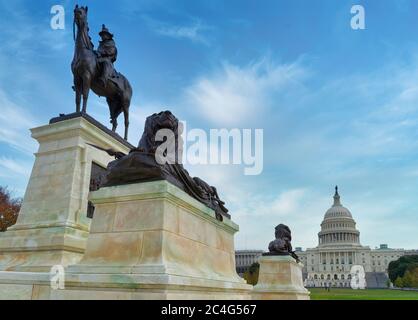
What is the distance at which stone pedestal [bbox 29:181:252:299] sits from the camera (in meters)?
5.78

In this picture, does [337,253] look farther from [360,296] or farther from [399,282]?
[360,296]

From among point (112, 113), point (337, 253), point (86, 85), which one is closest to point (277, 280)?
point (112, 113)

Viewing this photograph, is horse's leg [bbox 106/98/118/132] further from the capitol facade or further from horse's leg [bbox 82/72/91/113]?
the capitol facade

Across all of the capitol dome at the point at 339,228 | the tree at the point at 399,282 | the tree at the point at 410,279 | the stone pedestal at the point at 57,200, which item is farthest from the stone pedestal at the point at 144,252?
the capitol dome at the point at 339,228

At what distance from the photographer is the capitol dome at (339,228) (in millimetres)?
189250

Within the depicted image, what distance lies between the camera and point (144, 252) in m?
6.25

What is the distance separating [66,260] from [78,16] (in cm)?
879

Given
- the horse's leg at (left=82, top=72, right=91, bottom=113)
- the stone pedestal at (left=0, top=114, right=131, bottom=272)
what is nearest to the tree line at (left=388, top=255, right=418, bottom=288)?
the horse's leg at (left=82, top=72, right=91, bottom=113)

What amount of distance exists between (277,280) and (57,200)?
11263 millimetres

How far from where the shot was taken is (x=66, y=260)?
10445mm

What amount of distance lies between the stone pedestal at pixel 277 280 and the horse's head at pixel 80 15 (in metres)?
13.0

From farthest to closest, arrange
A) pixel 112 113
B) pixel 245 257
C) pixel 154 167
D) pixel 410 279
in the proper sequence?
pixel 245 257 < pixel 410 279 < pixel 112 113 < pixel 154 167

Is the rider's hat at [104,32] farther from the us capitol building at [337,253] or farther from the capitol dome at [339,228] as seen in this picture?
the capitol dome at [339,228]
